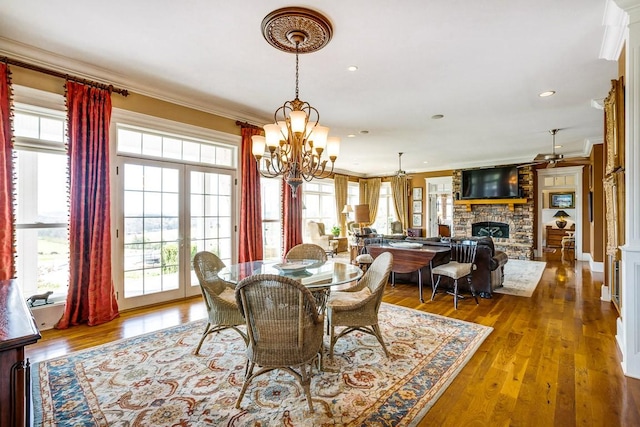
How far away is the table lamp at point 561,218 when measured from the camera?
10.1 m

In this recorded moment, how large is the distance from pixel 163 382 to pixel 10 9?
306cm

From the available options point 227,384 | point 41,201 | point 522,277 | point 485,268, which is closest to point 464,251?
point 485,268

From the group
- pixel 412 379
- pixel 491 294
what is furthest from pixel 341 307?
pixel 491 294

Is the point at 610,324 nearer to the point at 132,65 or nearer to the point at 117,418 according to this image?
the point at 117,418

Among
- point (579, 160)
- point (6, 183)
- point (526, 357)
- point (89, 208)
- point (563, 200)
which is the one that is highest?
point (579, 160)

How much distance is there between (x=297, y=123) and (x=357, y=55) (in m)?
0.98

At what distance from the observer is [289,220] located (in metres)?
5.55

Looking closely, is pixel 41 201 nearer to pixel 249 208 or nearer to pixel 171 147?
pixel 171 147

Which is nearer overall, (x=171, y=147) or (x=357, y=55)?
(x=357, y=55)

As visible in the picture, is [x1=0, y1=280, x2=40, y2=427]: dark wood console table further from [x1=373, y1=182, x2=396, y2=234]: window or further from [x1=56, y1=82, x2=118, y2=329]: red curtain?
[x1=373, y1=182, x2=396, y2=234]: window

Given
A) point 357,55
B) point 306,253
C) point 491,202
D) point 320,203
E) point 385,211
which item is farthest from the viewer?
point 385,211

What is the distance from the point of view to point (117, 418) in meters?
1.83

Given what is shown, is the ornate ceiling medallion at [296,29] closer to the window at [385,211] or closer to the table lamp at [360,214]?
the table lamp at [360,214]

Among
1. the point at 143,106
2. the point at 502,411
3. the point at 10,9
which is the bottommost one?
the point at 502,411
